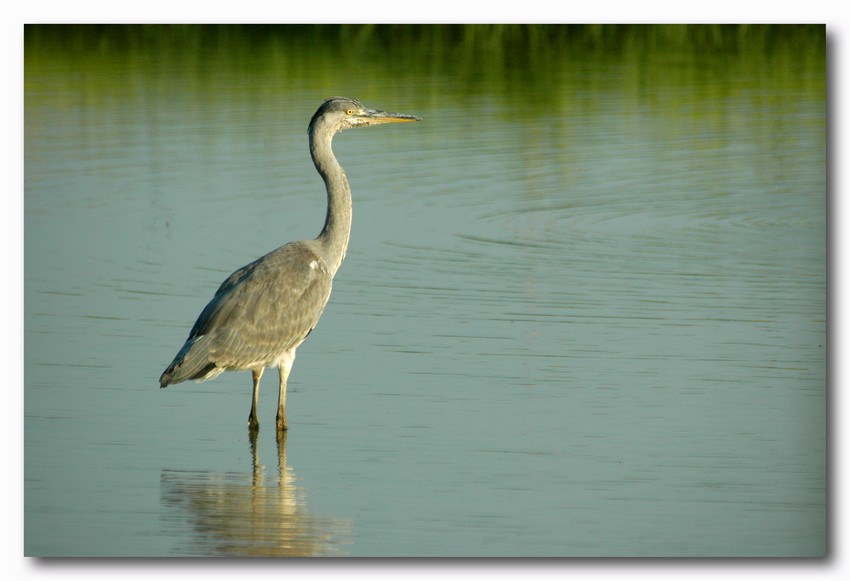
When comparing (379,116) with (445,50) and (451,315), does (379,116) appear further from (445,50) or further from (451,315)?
(451,315)

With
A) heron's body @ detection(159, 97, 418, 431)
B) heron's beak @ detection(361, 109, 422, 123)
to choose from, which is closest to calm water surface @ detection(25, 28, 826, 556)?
heron's body @ detection(159, 97, 418, 431)

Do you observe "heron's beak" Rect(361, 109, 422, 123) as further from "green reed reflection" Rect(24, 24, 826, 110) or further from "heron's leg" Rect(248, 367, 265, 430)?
"heron's leg" Rect(248, 367, 265, 430)

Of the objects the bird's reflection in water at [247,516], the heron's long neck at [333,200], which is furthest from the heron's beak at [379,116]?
the bird's reflection in water at [247,516]

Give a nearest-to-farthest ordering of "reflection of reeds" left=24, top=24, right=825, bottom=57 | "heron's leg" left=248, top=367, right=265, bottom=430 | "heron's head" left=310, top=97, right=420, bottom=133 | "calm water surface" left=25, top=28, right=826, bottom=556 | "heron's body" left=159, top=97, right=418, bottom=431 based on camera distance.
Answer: "calm water surface" left=25, top=28, right=826, bottom=556
"heron's body" left=159, top=97, right=418, bottom=431
"reflection of reeds" left=24, top=24, right=825, bottom=57
"heron's leg" left=248, top=367, right=265, bottom=430
"heron's head" left=310, top=97, right=420, bottom=133

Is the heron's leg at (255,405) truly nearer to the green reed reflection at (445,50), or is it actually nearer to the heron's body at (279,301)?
the heron's body at (279,301)

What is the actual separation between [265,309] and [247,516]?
1316 mm

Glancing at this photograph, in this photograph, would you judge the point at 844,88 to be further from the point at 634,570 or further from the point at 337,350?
the point at 337,350

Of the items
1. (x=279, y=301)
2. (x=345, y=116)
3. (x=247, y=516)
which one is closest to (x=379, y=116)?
(x=345, y=116)

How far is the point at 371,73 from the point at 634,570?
4.05 meters

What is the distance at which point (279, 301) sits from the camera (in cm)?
863

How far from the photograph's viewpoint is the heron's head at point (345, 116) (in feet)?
29.7

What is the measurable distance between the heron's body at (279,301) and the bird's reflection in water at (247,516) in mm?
565

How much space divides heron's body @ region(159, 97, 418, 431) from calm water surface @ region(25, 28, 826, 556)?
16.4 inches

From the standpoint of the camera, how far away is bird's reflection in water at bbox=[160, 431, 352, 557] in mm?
7426
